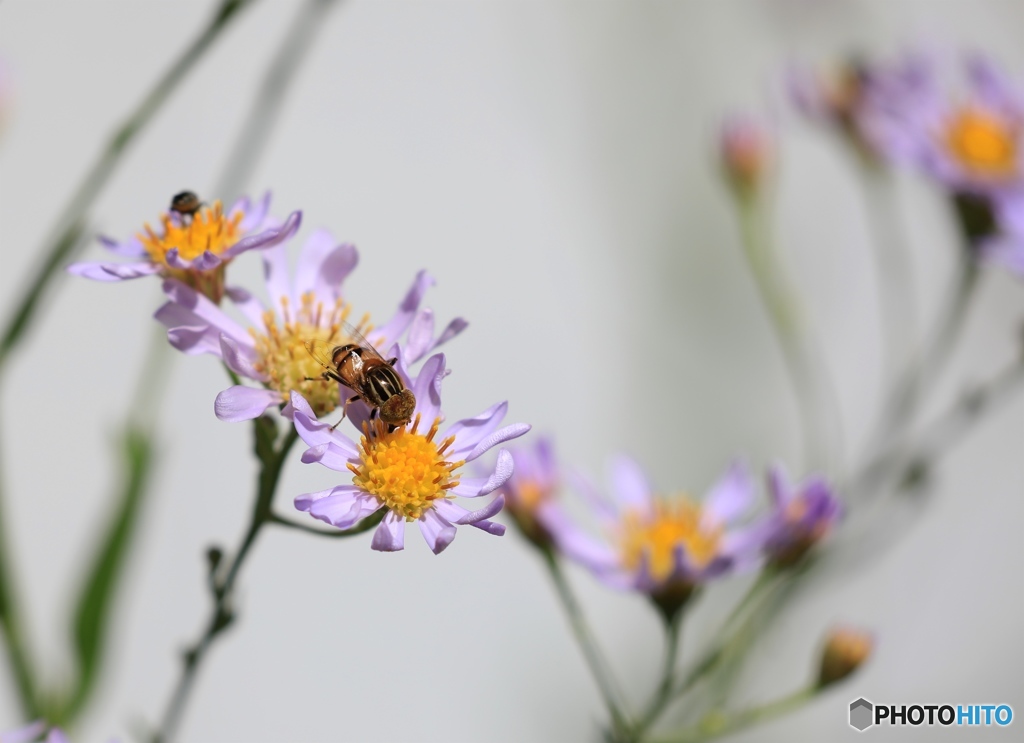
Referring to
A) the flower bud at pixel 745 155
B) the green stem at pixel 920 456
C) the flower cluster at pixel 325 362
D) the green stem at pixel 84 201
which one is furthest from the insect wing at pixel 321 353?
the flower bud at pixel 745 155

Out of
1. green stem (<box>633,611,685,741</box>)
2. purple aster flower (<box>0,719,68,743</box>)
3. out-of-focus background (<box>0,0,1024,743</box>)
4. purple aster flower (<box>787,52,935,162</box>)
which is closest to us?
purple aster flower (<box>0,719,68,743</box>)

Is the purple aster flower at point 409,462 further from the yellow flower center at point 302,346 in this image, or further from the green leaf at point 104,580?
the green leaf at point 104,580

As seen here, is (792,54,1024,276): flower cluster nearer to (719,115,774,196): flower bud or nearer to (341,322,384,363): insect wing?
(719,115,774,196): flower bud

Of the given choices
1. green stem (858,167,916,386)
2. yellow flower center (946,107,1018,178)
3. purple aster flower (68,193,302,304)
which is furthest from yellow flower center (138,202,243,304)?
green stem (858,167,916,386)

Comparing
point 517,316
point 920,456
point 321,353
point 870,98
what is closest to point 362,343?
point 321,353

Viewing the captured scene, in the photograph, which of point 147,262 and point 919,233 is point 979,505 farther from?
point 147,262

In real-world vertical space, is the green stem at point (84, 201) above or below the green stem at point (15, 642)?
above

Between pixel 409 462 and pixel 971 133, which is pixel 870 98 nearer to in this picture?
pixel 971 133
